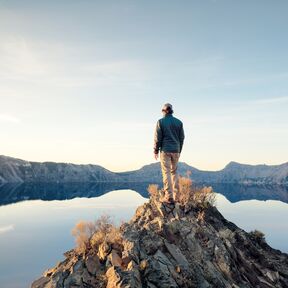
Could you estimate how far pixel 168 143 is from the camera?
17250mm

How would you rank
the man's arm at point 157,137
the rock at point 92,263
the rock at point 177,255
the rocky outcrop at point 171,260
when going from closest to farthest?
the rocky outcrop at point 171,260 < the rock at point 92,263 < the rock at point 177,255 < the man's arm at point 157,137

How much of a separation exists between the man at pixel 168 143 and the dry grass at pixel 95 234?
3.56m

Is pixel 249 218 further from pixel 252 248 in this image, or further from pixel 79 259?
pixel 79 259

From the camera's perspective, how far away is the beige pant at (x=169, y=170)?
17375mm

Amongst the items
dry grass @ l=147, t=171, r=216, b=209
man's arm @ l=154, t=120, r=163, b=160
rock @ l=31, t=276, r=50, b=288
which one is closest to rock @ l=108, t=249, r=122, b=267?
rock @ l=31, t=276, r=50, b=288

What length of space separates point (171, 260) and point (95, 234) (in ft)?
11.1

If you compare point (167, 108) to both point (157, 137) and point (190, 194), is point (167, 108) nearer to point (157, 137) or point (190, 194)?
point (157, 137)

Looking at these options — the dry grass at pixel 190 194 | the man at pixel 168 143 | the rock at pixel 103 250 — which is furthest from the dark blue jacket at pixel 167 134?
the rock at pixel 103 250

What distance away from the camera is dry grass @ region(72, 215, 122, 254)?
13430 mm

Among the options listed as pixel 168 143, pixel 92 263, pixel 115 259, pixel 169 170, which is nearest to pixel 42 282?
pixel 92 263

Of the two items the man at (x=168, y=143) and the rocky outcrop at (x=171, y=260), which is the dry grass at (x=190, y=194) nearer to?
the rocky outcrop at (x=171, y=260)

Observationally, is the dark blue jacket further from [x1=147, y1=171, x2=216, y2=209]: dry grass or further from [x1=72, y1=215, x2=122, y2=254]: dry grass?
[x1=72, y1=215, x2=122, y2=254]: dry grass

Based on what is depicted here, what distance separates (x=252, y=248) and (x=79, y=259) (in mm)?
9739

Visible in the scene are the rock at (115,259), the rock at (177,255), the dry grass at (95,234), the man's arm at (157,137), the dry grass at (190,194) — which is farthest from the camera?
the dry grass at (190,194)
